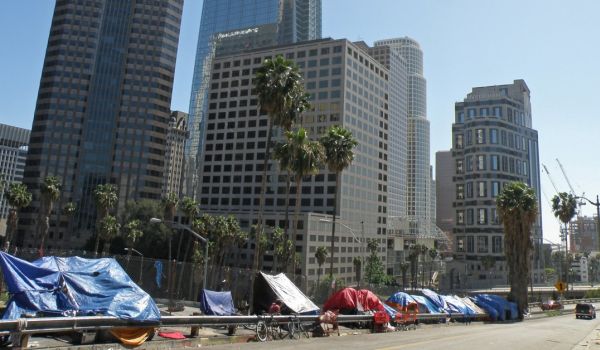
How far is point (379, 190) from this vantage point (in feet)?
478

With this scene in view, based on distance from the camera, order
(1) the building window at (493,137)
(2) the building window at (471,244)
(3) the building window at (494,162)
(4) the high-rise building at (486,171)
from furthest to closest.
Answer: (1) the building window at (493,137) → (3) the building window at (494,162) → (2) the building window at (471,244) → (4) the high-rise building at (486,171)

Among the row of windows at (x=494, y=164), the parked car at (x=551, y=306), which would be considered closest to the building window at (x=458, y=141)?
the row of windows at (x=494, y=164)

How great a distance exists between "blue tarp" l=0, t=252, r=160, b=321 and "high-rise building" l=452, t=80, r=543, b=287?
482 ft

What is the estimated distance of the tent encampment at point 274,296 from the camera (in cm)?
2317

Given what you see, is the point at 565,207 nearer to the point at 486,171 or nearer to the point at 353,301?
the point at 486,171

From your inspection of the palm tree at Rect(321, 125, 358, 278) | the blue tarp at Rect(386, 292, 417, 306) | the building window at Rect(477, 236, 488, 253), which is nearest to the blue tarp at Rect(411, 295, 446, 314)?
the blue tarp at Rect(386, 292, 417, 306)

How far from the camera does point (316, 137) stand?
134 m

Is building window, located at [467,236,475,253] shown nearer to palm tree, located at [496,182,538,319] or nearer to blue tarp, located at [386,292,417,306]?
palm tree, located at [496,182,538,319]

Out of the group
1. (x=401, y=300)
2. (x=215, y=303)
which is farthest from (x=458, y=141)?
(x=215, y=303)

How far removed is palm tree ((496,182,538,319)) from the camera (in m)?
54.5

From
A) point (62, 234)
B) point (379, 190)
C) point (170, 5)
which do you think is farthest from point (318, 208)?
point (170, 5)

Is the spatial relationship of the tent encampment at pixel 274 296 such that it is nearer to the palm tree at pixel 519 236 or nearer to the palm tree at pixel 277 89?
the palm tree at pixel 277 89

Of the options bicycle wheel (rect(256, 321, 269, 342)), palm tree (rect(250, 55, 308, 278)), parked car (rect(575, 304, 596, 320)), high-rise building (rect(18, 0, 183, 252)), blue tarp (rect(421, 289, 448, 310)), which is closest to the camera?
bicycle wheel (rect(256, 321, 269, 342))

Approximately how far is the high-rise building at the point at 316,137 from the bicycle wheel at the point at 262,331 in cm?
9552
